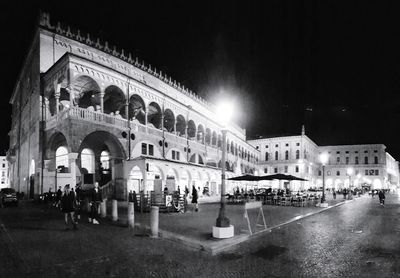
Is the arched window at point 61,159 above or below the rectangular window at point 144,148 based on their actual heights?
below

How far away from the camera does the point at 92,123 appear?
930 inches

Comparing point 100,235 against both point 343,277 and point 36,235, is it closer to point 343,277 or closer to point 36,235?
point 36,235

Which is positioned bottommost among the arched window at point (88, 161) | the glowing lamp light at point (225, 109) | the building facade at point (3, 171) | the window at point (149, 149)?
the building facade at point (3, 171)

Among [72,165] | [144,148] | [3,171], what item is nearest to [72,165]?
[72,165]

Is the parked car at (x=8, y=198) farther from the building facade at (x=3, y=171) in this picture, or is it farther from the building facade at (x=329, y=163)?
the building facade at (x=3, y=171)

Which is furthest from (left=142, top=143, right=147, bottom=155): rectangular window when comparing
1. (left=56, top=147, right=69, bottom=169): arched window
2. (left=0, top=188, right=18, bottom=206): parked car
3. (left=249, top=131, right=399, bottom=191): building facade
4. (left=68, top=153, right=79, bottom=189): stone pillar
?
(left=249, top=131, right=399, bottom=191): building facade

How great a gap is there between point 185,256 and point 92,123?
18.1m

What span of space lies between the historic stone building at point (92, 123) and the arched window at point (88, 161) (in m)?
0.09

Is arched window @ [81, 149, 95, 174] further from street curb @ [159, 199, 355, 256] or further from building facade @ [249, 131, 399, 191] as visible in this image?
building facade @ [249, 131, 399, 191]

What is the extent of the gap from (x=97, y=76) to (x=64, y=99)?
17.1ft

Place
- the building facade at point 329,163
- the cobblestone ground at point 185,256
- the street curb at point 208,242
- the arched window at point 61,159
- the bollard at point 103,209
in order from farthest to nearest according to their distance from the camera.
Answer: the building facade at point 329,163 < the arched window at point 61,159 < the bollard at point 103,209 < the street curb at point 208,242 < the cobblestone ground at point 185,256

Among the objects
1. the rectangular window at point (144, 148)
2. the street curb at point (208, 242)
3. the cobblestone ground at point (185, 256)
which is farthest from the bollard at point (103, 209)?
the rectangular window at point (144, 148)

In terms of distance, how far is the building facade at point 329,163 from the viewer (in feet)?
278

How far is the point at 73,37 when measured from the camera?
95.6ft
